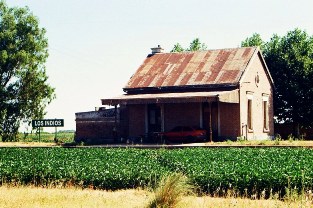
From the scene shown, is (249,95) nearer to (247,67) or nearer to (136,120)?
(247,67)

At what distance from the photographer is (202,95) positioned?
30.0m

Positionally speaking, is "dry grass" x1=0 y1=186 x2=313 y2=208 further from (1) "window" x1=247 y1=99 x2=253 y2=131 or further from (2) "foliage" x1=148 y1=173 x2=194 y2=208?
(1) "window" x1=247 y1=99 x2=253 y2=131

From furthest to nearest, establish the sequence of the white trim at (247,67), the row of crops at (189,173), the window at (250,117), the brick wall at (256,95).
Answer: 1. the window at (250,117)
2. the brick wall at (256,95)
3. the white trim at (247,67)
4. the row of crops at (189,173)

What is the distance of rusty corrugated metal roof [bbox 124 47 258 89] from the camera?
33.5 metres

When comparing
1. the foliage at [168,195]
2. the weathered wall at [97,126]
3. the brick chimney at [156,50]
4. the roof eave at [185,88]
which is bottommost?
the foliage at [168,195]

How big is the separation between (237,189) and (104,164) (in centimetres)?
560

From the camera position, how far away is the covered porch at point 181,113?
30.9 meters

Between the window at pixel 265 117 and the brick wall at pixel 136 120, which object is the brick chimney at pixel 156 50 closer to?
the brick wall at pixel 136 120

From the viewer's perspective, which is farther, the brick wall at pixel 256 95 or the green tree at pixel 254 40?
the green tree at pixel 254 40

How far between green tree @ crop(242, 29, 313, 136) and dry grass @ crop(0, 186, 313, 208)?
2897cm

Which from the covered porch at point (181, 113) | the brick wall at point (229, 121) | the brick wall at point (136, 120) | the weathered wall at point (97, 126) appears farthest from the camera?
the weathered wall at point (97, 126)

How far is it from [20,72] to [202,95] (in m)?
20.6

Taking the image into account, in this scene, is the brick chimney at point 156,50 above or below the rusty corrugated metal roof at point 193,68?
above

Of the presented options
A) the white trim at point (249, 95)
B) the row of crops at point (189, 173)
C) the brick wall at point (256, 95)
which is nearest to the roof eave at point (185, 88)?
the brick wall at point (256, 95)
